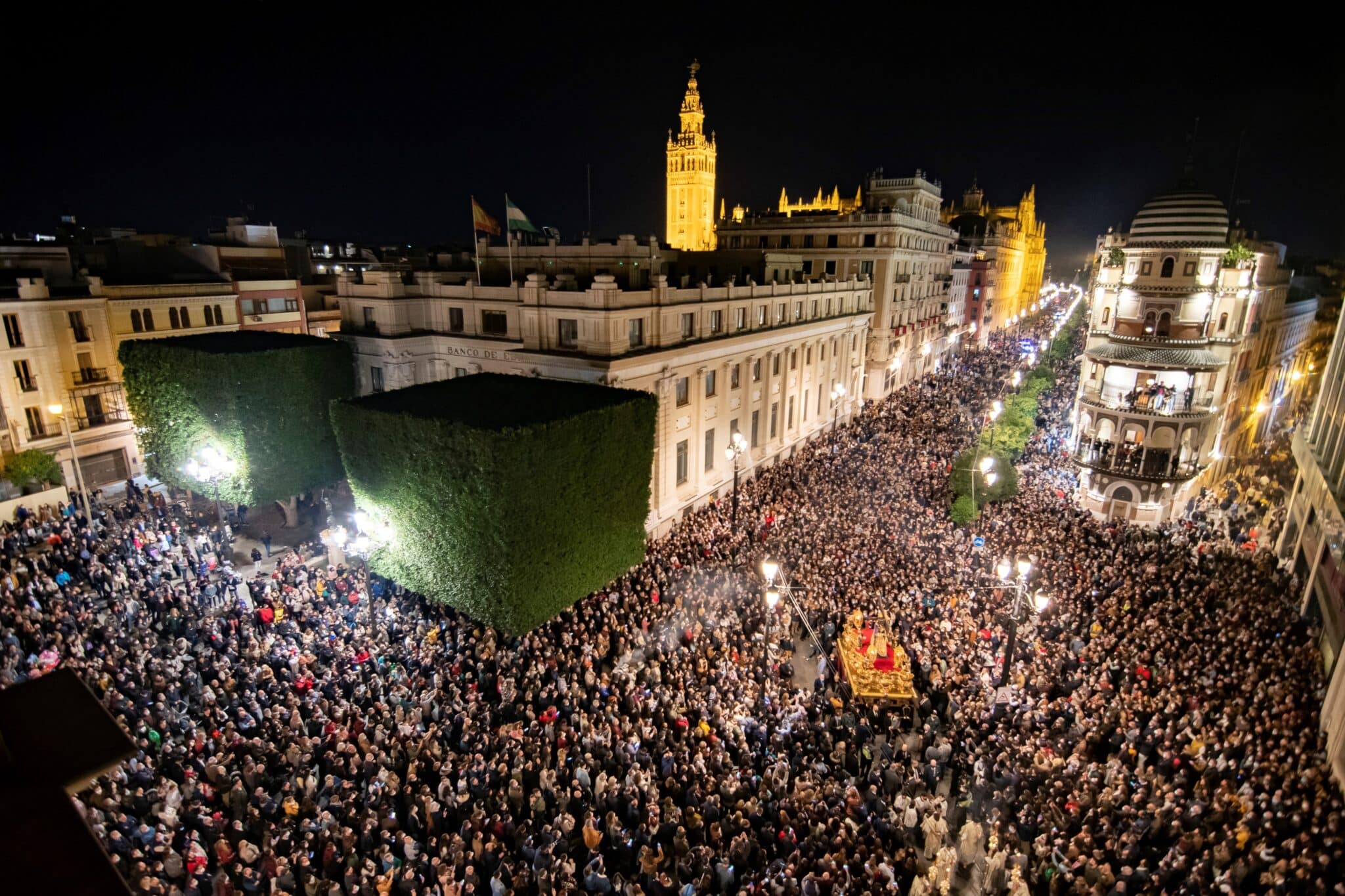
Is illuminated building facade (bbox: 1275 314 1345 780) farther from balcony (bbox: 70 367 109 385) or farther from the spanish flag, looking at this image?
balcony (bbox: 70 367 109 385)

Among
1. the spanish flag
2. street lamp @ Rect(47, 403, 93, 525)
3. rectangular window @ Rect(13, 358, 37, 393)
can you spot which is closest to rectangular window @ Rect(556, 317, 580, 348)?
the spanish flag

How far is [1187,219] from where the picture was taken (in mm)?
30578

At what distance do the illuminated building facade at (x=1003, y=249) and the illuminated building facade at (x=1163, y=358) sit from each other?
52.9 metres

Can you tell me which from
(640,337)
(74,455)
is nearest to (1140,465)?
(640,337)

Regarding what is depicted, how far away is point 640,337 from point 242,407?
633 inches

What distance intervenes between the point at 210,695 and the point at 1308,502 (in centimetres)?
3508

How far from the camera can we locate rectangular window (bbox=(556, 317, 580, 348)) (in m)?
28.0

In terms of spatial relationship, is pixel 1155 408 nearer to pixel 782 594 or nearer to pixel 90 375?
pixel 782 594

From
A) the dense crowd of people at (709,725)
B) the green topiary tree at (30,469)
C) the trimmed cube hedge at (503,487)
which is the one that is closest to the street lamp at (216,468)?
the dense crowd of people at (709,725)

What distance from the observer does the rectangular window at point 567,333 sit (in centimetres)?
2802

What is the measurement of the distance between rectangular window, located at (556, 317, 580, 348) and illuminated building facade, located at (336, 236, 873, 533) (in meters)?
0.05

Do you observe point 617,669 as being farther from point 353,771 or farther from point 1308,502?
point 1308,502

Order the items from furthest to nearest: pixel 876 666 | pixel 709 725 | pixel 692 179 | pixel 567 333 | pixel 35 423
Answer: pixel 692 179, pixel 35 423, pixel 567 333, pixel 876 666, pixel 709 725

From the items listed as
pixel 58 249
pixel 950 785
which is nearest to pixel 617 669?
pixel 950 785
